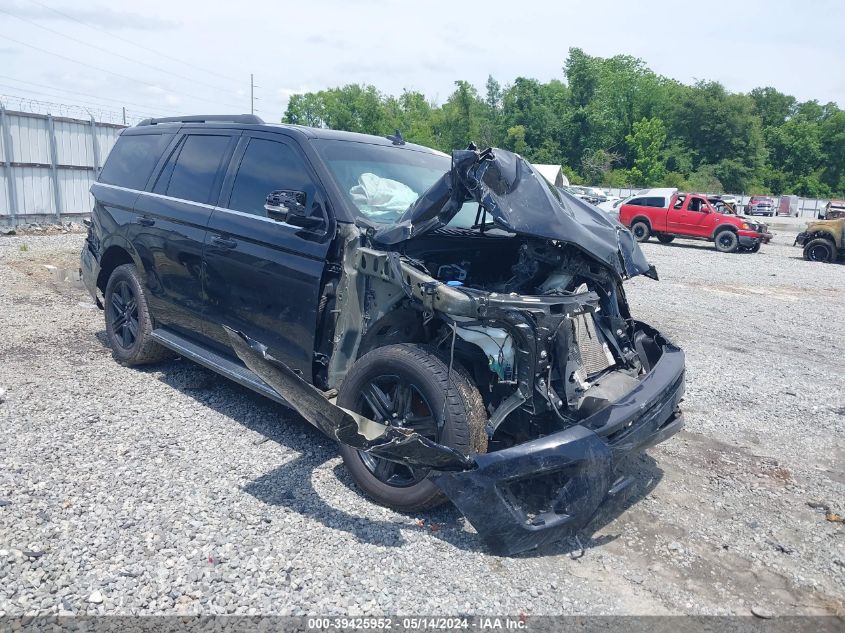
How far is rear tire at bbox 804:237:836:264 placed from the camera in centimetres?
1941

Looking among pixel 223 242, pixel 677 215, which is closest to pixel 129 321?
pixel 223 242

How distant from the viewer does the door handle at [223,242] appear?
4547 millimetres

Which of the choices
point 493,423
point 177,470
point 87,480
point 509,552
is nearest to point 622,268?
point 493,423

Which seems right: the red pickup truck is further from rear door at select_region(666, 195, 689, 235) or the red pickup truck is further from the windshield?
the windshield

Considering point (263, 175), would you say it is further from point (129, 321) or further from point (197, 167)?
point (129, 321)

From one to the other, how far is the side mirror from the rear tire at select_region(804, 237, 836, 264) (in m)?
19.8

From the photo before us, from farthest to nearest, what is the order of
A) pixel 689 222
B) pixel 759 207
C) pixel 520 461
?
1. pixel 759 207
2. pixel 689 222
3. pixel 520 461

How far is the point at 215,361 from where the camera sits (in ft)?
15.7

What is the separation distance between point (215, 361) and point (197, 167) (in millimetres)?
1535

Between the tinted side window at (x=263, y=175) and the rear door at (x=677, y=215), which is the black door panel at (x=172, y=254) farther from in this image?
the rear door at (x=677, y=215)

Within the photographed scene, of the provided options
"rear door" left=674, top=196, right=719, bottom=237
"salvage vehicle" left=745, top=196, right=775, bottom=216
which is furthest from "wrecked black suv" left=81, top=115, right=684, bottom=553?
"salvage vehicle" left=745, top=196, right=775, bottom=216

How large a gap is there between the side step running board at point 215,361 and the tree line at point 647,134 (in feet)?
204

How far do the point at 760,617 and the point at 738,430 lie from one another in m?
2.45

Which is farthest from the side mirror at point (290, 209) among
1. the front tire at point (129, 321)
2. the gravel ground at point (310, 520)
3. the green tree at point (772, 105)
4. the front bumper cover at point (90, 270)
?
the green tree at point (772, 105)
